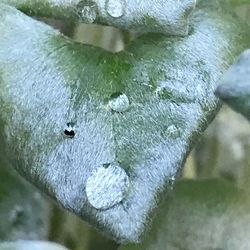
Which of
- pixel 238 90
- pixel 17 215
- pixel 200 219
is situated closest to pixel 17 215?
pixel 17 215

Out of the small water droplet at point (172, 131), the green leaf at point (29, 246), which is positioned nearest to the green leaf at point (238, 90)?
the small water droplet at point (172, 131)

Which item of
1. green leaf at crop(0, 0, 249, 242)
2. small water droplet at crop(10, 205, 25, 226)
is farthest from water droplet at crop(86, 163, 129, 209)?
small water droplet at crop(10, 205, 25, 226)

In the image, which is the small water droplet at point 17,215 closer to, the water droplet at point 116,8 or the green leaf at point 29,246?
the green leaf at point 29,246

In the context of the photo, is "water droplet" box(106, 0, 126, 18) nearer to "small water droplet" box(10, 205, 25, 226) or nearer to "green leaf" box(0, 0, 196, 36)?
"green leaf" box(0, 0, 196, 36)

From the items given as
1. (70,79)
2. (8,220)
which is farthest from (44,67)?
(8,220)

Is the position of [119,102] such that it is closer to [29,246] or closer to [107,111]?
[107,111]

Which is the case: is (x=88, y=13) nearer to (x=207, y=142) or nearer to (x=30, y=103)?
(x=30, y=103)

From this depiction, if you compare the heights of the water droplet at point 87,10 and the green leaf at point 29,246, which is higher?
the water droplet at point 87,10
